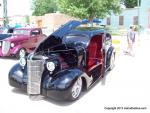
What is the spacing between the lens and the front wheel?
21.7ft

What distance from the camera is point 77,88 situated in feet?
22.5

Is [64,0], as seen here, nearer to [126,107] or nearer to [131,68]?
[131,68]

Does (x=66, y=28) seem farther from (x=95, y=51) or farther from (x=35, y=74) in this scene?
(x=35, y=74)

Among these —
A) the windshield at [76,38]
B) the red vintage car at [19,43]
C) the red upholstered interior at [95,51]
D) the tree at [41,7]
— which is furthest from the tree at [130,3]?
the windshield at [76,38]

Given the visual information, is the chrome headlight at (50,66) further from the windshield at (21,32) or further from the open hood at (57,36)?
the windshield at (21,32)

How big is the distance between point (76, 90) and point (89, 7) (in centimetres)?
2645

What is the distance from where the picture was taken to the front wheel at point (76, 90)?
21.7 ft

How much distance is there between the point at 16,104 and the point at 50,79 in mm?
981

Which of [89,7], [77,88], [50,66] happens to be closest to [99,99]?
[77,88]

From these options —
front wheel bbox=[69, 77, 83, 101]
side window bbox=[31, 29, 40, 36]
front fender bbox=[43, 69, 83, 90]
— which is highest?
side window bbox=[31, 29, 40, 36]

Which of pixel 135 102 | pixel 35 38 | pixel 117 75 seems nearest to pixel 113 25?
pixel 35 38

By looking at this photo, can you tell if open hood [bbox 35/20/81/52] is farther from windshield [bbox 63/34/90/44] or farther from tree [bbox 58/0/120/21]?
tree [bbox 58/0/120/21]

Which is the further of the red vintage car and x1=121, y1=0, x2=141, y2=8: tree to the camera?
x1=121, y1=0, x2=141, y2=8: tree

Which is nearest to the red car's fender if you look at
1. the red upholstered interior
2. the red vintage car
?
the red vintage car
